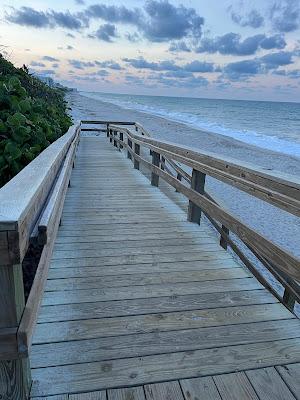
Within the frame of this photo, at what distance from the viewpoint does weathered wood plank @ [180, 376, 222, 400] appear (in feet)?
5.61

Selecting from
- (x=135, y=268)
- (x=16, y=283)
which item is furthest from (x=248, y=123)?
(x=16, y=283)

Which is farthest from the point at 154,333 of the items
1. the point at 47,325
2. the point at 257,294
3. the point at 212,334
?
the point at 257,294

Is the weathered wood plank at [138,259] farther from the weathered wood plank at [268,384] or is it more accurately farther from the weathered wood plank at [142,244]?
the weathered wood plank at [268,384]

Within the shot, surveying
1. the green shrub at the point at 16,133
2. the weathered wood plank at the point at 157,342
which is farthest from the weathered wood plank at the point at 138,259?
the green shrub at the point at 16,133

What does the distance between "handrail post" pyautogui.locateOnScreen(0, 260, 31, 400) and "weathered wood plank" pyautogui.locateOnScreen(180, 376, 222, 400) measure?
798mm

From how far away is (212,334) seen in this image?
7.02 feet

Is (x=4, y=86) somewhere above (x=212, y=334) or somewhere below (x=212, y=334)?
above

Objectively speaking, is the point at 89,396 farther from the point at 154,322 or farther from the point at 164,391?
the point at 154,322

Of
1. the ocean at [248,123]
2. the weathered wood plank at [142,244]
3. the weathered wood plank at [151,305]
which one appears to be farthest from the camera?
the ocean at [248,123]

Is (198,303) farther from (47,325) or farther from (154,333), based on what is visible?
(47,325)

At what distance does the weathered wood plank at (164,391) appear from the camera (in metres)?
1.70

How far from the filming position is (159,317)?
2.30 metres

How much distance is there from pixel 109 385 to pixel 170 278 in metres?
1.19

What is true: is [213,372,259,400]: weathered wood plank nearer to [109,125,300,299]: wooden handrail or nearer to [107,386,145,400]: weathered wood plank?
[107,386,145,400]: weathered wood plank
